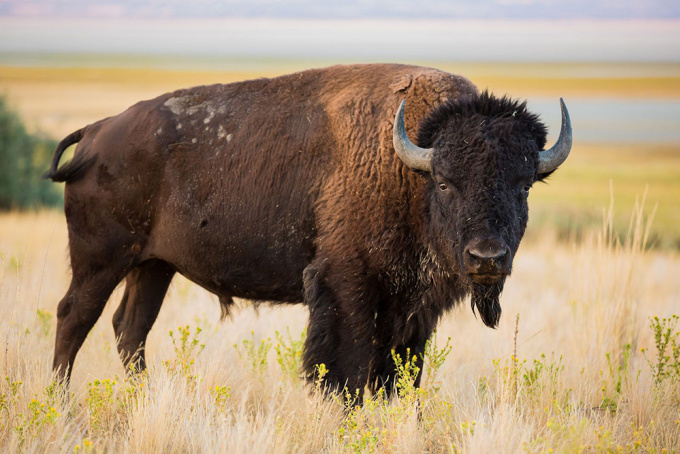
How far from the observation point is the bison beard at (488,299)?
208 inches

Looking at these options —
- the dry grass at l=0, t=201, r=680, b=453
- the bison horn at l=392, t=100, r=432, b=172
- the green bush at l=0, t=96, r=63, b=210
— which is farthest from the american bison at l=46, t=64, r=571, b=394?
the green bush at l=0, t=96, r=63, b=210

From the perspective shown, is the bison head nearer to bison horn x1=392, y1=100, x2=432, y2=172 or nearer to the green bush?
bison horn x1=392, y1=100, x2=432, y2=172

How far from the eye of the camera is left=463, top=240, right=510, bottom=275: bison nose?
15.0 ft

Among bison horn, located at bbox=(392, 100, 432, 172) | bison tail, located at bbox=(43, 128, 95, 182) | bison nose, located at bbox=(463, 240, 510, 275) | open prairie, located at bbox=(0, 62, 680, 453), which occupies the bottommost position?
open prairie, located at bbox=(0, 62, 680, 453)

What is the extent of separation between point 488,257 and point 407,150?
101 centimetres

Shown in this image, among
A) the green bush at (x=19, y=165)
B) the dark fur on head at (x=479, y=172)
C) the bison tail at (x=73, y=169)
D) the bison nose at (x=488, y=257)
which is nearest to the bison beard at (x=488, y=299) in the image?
the dark fur on head at (x=479, y=172)

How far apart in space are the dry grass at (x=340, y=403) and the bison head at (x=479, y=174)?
36.2 inches

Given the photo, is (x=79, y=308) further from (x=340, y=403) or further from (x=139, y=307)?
(x=340, y=403)

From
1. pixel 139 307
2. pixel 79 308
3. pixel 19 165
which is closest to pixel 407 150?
pixel 139 307

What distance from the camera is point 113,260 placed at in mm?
5996

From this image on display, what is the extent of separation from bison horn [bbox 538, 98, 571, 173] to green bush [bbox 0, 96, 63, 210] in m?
17.2

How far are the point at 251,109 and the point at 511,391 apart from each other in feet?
9.86

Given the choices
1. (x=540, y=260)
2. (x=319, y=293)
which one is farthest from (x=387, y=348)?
(x=540, y=260)

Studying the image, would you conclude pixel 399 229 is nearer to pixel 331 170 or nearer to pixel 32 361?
pixel 331 170
